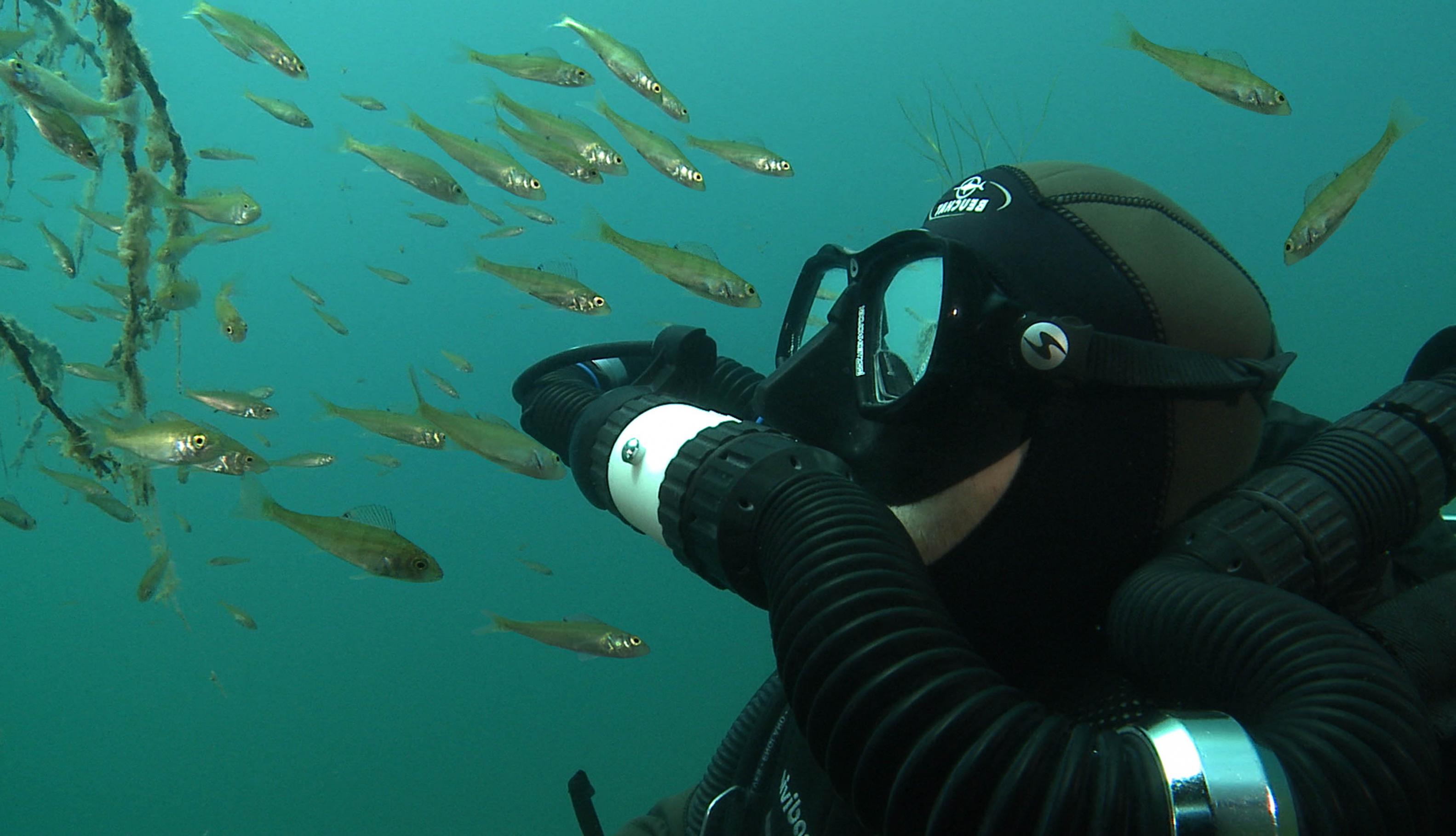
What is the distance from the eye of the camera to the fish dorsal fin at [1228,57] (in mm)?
3301

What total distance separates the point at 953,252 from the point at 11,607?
35.7m

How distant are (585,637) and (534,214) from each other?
11.8ft

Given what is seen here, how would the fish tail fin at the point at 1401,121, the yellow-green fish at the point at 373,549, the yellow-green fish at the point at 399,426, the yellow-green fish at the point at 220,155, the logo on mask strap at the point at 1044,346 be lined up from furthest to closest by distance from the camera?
the yellow-green fish at the point at 220,155
the yellow-green fish at the point at 399,426
the fish tail fin at the point at 1401,121
the yellow-green fish at the point at 373,549
the logo on mask strap at the point at 1044,346

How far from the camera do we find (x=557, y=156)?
4.20 meters

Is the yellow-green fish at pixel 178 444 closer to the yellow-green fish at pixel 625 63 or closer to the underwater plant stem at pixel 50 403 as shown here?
the underwater plant stem at pixel 50 403

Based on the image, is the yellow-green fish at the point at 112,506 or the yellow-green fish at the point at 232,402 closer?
the yellow-green fish at the point at 232,402

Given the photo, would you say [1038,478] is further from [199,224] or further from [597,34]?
[199,224]

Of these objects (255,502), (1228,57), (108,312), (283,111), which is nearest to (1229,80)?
(1228,57)

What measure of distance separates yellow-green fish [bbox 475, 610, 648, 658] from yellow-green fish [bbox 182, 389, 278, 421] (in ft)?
8.61

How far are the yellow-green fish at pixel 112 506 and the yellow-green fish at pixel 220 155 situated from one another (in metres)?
2.81

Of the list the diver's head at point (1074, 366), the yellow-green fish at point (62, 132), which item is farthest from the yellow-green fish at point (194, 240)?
the diver's head at point (1074, 366)

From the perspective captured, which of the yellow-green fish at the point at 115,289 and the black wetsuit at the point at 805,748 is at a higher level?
the black wetsuit at the point at 805,748

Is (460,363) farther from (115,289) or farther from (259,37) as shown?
(259,37)

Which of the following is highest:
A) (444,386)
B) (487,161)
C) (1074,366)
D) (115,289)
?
(1074,366)
